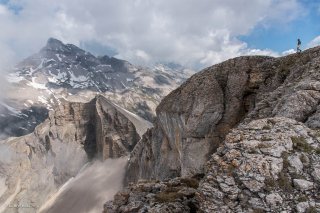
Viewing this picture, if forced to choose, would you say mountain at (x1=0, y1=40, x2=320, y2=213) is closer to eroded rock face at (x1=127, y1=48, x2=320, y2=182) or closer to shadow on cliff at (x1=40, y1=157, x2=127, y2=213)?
eroded rock face at (x1=127, y1=48, x2=320, y2=182)

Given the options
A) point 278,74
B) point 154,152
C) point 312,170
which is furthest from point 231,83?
point 312,170

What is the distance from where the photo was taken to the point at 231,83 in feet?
196

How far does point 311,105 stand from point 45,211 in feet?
583

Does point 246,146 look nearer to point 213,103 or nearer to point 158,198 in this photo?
point 158,198

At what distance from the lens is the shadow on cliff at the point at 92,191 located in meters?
166

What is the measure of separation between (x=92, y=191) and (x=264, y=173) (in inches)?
6698

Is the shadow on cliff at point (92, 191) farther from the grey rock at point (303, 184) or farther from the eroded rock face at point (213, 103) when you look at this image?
the grey rock at point (303, 184)

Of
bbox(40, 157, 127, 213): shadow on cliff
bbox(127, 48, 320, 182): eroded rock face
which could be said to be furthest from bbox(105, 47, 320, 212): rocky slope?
bbox(40, 157, 127, 213): shadow on cliff

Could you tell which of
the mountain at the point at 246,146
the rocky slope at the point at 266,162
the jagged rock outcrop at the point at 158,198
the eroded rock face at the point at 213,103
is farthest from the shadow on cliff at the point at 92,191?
the jagged rock outcrop at the point at 158,198

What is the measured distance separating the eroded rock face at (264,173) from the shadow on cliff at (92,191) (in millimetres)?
144320

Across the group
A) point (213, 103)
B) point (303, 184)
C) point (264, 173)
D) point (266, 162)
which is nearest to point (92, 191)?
point (213, 103)

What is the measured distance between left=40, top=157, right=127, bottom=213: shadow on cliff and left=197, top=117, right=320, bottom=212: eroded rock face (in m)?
144

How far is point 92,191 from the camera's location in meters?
180

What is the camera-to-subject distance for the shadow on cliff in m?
166
